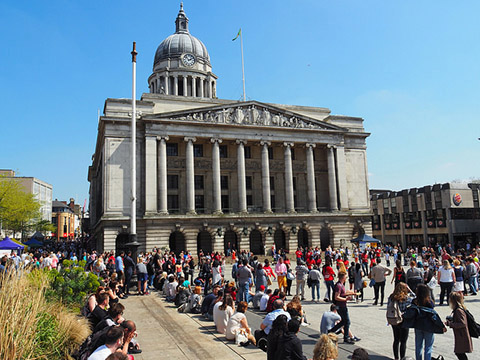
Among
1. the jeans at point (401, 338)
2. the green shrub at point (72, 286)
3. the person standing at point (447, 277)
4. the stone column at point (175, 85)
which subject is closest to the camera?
the jeans at point (401, 338)

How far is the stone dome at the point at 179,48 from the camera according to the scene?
6894 centimetres

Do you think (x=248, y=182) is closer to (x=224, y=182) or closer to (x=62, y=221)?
(x=224, y=182)

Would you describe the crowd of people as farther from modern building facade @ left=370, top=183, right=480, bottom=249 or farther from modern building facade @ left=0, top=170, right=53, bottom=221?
modern building facade @ left=0, top=170, right=53, bottom=221

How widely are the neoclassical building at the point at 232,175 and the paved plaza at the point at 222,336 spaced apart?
1057 inches

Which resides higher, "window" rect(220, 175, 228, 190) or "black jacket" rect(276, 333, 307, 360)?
"window" rect(220, 175, 228, 190)

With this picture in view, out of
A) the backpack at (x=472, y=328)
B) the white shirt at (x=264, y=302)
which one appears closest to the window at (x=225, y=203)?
the white shirt at (x=264, y=302)

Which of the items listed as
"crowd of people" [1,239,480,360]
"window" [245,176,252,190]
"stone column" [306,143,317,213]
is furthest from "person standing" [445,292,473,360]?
"window" [245,176,252,190]

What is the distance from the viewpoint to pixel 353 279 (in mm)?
18203

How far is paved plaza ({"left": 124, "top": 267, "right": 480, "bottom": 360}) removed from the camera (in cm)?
946

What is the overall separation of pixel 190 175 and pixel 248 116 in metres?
10.0

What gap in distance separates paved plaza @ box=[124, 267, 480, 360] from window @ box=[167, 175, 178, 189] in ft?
100

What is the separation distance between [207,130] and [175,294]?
98.2 ft

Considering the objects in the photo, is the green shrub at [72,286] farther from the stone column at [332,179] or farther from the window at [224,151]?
the stone column at [332,179]

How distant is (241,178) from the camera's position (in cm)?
4653
